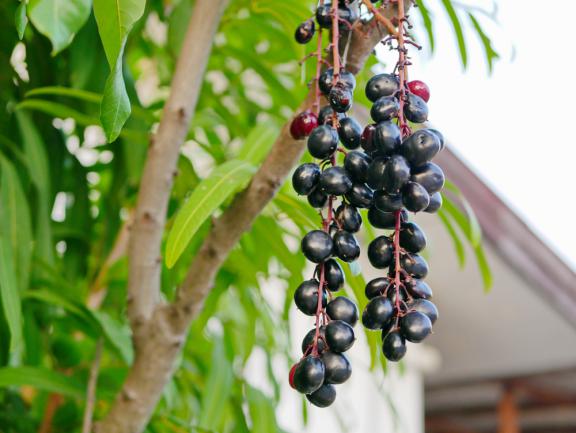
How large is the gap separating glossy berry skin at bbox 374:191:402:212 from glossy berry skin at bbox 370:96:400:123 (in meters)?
0.04

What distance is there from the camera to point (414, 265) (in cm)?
40

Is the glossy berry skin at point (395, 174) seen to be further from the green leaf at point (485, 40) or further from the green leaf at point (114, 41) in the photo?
the green leaf at point (485, 40)

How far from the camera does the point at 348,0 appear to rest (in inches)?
18.7

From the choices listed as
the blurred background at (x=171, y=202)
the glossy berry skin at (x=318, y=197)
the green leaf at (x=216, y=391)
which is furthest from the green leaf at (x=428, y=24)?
the green leaf at (x=216, y=391)

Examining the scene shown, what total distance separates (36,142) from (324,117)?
0.47m

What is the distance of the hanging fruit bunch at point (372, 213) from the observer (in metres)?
0.37

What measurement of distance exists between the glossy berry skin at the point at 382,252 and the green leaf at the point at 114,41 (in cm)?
15

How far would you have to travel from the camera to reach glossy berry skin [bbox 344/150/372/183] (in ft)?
1.29

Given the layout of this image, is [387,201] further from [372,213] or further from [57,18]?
[57,18]

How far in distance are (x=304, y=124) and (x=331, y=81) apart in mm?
40

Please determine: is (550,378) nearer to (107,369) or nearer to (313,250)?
(107,369)

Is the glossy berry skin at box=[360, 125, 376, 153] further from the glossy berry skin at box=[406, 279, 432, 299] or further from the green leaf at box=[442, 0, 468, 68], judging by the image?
the green leaf at box=[442, 0, 468, 68]

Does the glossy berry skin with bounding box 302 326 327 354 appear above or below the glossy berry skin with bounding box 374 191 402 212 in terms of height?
below

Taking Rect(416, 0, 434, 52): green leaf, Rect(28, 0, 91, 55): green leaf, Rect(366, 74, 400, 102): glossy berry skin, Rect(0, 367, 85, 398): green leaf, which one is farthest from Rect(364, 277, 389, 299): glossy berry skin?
Rect(0, 367, 85, 398): green leaf
